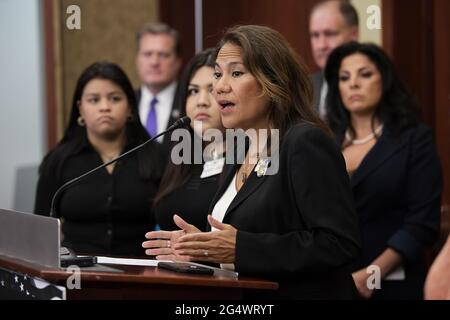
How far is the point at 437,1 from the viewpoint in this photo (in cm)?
462

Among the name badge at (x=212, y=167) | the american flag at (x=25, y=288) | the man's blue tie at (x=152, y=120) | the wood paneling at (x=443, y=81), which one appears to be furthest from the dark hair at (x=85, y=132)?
the wood paneling at (x=443, y=81)

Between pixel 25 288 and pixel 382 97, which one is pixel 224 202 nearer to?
pixel 25 288

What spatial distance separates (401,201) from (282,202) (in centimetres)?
136

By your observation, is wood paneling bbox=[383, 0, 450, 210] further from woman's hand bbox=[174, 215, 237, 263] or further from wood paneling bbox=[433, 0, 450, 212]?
woman's hand bbox=[174, 215, 237, 263]

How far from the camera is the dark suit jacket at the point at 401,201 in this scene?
3590 millimetres

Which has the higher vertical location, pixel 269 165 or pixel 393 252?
pixel 269 165

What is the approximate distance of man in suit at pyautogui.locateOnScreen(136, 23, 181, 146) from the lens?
5.00 m

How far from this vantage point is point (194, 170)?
3.46 m

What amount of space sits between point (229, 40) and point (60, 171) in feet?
4.63

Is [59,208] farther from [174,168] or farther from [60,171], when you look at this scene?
[174,168]

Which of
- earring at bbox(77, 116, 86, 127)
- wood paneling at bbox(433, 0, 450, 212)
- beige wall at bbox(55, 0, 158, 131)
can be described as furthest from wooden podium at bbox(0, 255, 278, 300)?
beige wall at bbox(55, 0, 158, 131)
